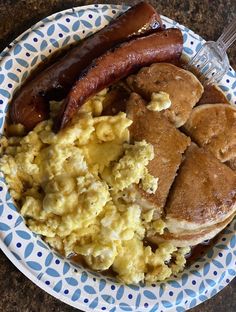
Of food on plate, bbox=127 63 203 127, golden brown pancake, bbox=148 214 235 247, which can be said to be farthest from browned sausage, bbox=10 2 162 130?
golden brown pancake, bbox=148 214 235 247

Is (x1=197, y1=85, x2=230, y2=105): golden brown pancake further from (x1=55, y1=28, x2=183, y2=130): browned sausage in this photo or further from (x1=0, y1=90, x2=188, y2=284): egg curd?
(x1=0, y1=90, x2=188, y2=284): egg curd

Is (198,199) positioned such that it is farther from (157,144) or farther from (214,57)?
(214,57)

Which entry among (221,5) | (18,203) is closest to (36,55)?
(18,203)

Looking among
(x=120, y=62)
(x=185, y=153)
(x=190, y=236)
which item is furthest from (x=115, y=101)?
(x=190, y=236)

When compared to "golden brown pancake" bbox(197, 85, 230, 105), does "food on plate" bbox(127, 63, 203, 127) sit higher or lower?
higher

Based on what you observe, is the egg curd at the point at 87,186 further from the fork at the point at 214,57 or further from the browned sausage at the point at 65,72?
the fork at the point at 214,57

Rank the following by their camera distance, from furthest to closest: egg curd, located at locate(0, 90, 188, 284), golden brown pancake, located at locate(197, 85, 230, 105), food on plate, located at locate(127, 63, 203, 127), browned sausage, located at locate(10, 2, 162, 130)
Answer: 1. golden brown pancake, located at locate(197, 85, 230, 105)
2. food on plate, located at locate(127, 63, 203, 127)
3. browned sausage, located at locate(10, 2, 162, 130)
4. egg curd, located at locate(0, 90, 188, 284)
